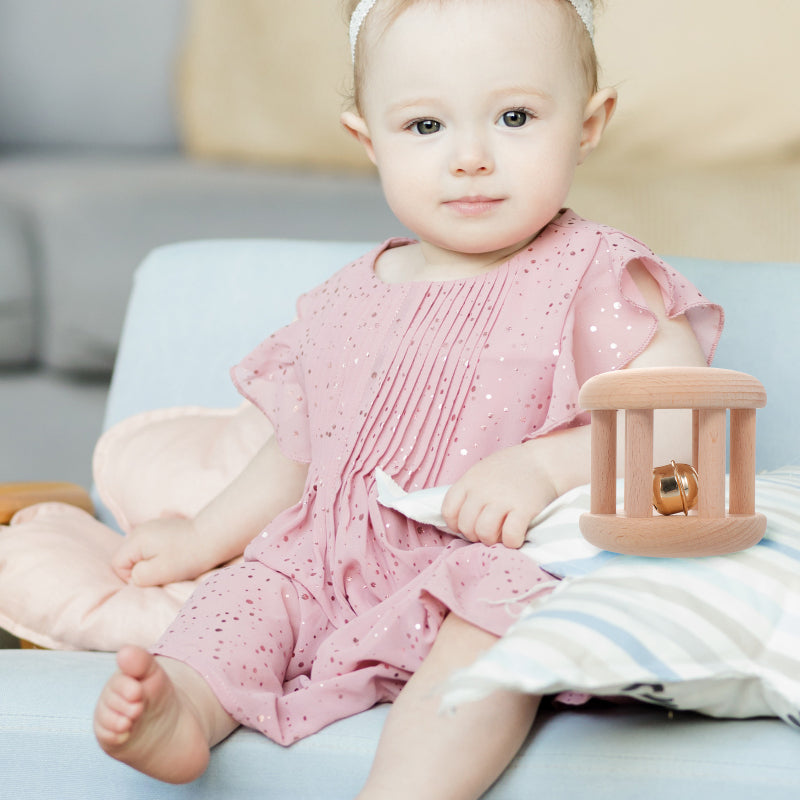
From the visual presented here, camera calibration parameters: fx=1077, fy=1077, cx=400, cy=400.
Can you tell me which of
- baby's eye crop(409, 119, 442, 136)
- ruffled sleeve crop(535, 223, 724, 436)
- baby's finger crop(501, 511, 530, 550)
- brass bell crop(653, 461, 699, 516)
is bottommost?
baby's finger crop(501, 511, 530, 550)

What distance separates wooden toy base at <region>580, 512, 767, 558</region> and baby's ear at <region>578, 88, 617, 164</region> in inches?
17.3

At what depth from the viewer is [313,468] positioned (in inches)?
39.0

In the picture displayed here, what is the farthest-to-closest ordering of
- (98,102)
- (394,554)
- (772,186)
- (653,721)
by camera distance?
(98,102)
(772,186)
(394,554)
(653,721)

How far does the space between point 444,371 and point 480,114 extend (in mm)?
221

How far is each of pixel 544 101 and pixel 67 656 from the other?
0.62 metres

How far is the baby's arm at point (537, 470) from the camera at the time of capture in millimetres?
816

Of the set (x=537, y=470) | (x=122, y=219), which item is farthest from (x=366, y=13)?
(x=122, y=219)

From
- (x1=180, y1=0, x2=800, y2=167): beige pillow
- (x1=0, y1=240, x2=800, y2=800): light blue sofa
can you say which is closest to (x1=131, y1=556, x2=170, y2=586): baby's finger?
(x1=0, y1=240, x2=800, y2=800): light blue sofa

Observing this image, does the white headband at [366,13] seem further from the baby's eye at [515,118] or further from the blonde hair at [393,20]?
the baby's eye at [515,118]

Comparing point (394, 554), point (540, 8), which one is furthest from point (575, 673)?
point (540, 8)

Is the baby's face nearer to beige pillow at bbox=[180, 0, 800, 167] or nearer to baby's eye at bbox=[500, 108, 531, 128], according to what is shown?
baby's eye at bbox=[500, 108, 531, 128]

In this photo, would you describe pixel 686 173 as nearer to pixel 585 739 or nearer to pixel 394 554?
pixel 394 554

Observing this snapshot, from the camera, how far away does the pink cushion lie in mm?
1017

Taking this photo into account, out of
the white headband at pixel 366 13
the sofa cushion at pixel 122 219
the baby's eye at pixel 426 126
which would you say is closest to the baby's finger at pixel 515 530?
the baby's eye at pixel 426 126
